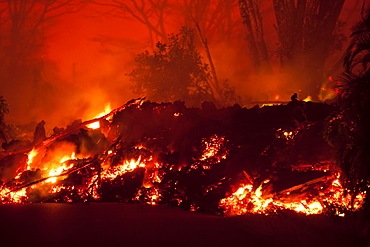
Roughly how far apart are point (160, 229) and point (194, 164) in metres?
1.80

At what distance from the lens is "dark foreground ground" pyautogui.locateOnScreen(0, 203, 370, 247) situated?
12.2 feet

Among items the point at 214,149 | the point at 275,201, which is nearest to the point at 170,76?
the point at 214,149

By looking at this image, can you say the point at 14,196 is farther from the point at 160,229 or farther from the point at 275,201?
the point at 275,201

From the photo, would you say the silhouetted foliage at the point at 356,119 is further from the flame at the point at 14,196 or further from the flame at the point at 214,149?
the flame at the point at 14,196

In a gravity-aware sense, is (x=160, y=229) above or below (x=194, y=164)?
below

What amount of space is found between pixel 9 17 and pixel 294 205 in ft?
52.8

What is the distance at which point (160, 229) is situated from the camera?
13.6 feet

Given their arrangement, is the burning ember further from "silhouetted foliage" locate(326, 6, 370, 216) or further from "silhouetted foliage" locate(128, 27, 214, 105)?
"silhouetted foliage" locate(128, 27, 214, 105)

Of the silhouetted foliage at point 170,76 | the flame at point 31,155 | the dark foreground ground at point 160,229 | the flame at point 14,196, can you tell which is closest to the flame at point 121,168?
the dark foreground ground at point 160,229

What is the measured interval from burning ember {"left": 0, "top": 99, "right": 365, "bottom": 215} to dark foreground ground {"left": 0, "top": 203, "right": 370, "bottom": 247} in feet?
1.52

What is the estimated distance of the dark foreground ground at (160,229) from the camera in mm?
3711

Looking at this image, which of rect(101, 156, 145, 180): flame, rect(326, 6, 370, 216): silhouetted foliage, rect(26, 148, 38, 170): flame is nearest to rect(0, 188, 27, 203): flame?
rect(26, 148, 38, 170): flame

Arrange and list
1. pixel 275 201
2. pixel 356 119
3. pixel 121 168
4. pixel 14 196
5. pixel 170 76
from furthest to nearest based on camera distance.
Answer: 1. pixel 170 76
2. pixel 121 168
3. pixel 14 196
4. pixel 275 201
5. pixel 356 119

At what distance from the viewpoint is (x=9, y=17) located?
16281 mm
